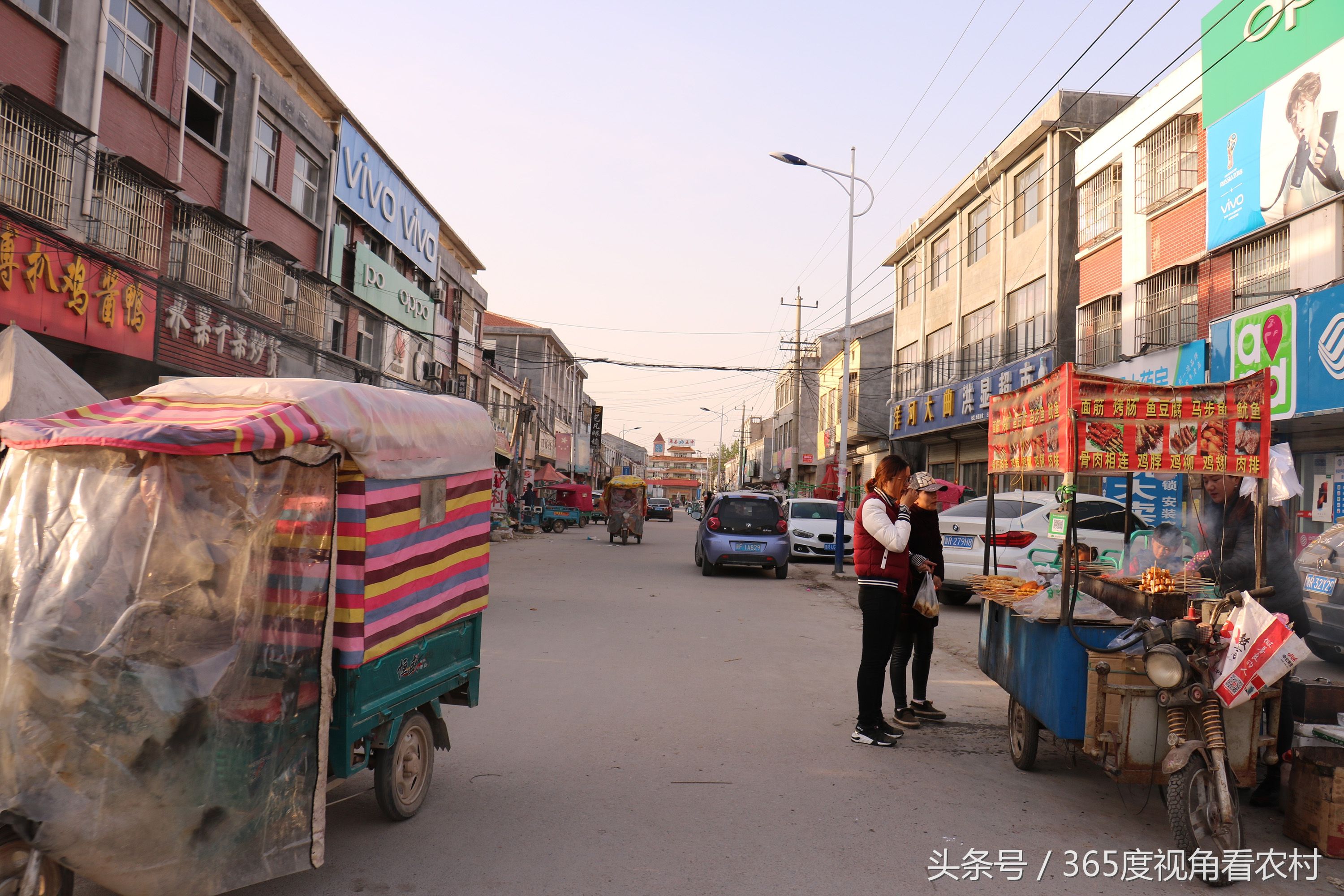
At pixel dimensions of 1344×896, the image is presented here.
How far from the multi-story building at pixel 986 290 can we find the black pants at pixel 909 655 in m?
13.0

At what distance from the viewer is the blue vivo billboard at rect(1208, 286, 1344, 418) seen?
12.8 meters

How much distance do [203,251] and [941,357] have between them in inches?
928

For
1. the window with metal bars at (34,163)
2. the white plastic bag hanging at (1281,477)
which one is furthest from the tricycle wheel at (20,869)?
the window with metal bars at (34,163)

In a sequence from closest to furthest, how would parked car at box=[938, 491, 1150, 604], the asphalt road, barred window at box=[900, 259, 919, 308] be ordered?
the asphalt road < parked car at box=[938, 491, 1150, 604] < barred window at box=[900, 259, 919, 308]

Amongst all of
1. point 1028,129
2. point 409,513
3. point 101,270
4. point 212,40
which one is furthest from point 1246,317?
point 212,40

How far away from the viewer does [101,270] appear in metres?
11.2

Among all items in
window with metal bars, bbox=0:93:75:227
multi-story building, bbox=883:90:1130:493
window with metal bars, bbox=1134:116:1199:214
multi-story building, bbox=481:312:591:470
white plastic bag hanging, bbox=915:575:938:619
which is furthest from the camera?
multi-story building, bbox=481:312:591:470

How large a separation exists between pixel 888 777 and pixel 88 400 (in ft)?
24.0

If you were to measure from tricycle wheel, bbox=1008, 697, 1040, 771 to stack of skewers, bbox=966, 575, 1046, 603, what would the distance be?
2.03 feet

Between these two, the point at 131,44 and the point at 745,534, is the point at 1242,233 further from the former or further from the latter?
the point at 131,44

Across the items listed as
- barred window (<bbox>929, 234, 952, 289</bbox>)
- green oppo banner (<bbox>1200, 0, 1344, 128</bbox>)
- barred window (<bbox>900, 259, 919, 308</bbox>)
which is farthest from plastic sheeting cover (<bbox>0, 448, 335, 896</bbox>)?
barred window (<bbox>900, 259, 919, 308</bbox>)

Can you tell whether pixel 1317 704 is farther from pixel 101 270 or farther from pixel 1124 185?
pixel 1124 185

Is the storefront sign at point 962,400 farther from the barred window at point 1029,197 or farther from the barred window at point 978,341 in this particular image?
the barred window at point 1029,197

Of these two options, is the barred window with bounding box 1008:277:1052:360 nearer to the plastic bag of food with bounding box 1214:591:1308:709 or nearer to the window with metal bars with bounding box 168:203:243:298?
the window with metal bars with bounding box 168:203:243:298
